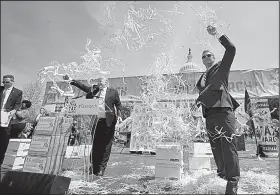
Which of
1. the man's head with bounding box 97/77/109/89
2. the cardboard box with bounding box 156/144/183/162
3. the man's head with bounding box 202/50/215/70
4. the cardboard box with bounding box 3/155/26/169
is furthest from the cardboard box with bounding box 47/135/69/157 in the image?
the man's head with bounding box 202/50/215/70

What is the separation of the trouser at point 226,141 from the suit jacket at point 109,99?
63.3 inches

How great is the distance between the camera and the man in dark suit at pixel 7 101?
10.7 feet

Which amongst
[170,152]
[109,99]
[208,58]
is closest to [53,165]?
[109,99]

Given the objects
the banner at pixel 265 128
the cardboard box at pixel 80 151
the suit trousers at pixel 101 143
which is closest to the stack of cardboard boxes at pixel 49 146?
the cardboard box at pixel 80 151

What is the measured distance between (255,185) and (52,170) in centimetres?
265

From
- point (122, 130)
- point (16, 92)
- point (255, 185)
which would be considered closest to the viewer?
point (255, 185)

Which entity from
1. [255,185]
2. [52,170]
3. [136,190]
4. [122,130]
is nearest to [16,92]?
[52,170]

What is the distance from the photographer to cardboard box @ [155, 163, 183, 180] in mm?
2979

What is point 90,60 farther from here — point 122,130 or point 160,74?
point 122,130

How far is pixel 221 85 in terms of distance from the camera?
244 cm

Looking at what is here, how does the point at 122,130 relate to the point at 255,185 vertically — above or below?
above

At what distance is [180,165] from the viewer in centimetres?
299

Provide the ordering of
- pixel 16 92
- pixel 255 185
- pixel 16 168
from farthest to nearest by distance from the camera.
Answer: pixel 16 168
pixel 16 92
pixel 255 185

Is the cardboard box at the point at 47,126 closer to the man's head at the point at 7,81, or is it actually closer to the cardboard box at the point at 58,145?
the cardboard box at the point at 58,145
